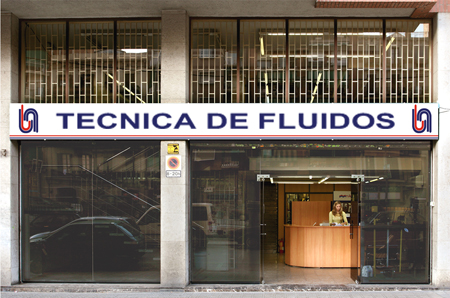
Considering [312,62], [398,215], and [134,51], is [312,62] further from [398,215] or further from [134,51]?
[134,51]

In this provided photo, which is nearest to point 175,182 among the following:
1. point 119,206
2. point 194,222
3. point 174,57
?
point 194,222

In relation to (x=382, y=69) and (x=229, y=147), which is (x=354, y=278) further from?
(x=382, y=69)

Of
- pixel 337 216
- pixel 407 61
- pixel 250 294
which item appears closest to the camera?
pixel 250 294

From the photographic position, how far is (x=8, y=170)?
8664 mm

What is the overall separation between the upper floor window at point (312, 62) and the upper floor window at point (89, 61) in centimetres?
104

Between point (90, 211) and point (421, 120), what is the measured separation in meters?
6.92

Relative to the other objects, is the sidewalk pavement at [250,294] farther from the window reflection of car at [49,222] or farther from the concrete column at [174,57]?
the concrete column at [174,57]

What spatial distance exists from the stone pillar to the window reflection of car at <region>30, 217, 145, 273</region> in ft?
2.15

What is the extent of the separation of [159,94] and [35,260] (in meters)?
4.29

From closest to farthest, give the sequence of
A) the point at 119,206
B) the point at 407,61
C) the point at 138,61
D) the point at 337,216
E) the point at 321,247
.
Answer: the point at 119,206
the point at 407,61
the point at 138,61
the point at 321,247
the point at 337,216

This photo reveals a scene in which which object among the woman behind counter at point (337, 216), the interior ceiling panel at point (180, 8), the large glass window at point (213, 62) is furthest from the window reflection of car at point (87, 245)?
the woman behind counter at point (337, 216)

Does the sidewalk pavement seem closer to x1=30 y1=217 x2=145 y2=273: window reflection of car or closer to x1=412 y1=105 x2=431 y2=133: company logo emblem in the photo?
x1=30 y1=217 x2=145 y2=273: window reflection of car

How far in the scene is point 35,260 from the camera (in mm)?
8773

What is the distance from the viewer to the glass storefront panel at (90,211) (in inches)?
341
